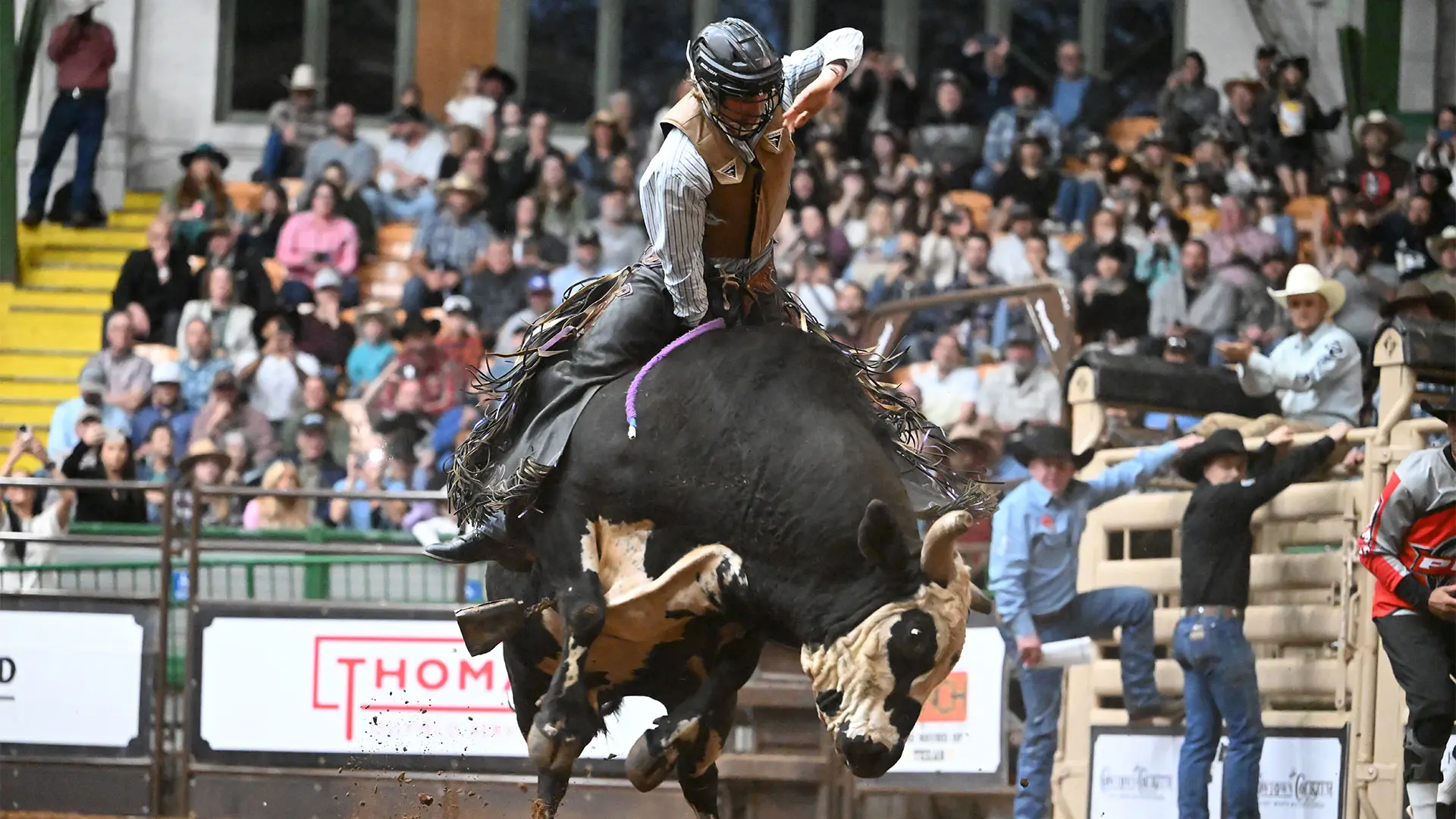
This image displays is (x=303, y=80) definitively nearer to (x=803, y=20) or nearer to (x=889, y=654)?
(x=803, y=20)

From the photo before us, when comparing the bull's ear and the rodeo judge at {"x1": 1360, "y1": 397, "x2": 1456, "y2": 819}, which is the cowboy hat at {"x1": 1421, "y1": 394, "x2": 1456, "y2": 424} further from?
the bull's ear

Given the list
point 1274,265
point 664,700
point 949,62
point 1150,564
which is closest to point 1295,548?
point 1150,564

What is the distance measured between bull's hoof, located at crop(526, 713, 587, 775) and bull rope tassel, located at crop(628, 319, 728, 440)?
90 centimetres

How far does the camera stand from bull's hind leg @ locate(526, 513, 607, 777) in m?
5.63

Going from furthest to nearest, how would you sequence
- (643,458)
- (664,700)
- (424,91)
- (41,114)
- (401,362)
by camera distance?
(424,91)
(41,114)
(401,362)
(664,700)
(643,458)

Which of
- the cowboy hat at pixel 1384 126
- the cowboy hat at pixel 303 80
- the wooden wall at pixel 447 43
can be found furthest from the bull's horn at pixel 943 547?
the wooden wall at pixel 447 43

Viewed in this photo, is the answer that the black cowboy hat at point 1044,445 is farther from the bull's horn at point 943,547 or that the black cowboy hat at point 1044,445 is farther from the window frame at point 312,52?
the window frame at point 312,52

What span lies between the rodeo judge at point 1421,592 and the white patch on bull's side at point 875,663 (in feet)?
9.57

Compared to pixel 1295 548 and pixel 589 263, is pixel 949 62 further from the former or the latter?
pixel 1295 548

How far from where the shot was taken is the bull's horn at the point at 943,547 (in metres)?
5.07

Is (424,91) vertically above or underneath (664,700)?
above

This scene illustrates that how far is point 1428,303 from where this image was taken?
12633mm

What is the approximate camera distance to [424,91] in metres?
20.7

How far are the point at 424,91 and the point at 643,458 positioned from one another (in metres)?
15.8
